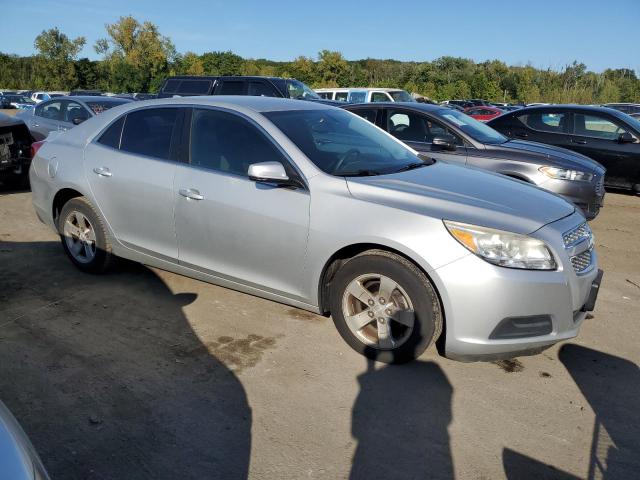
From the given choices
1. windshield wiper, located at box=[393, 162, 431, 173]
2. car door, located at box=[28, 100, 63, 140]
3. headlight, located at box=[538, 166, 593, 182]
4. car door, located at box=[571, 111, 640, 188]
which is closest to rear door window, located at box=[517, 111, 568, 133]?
car door, located at box=[571, 111, 640, 188]

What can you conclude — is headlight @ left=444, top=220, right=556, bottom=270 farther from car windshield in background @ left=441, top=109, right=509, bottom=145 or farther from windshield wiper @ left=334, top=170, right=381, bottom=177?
car windshield in background @ left=441, top=109, right=509, bottom=145

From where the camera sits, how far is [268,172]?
3.70 metres

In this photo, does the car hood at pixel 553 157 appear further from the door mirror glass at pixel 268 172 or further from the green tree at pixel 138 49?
the green tree at pixel 138 49

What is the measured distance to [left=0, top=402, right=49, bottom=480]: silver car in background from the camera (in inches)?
65.1

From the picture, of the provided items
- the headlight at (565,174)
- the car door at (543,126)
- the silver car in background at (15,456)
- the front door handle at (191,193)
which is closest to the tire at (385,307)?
the front door handle at (191,193)

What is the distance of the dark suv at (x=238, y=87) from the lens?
498 inches

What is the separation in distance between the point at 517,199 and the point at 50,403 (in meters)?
3.00

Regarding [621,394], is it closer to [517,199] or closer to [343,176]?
[517,199]

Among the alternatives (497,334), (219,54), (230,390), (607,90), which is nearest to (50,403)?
(230,390)

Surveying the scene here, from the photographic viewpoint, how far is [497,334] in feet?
10.6

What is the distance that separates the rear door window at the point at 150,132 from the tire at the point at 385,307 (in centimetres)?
182

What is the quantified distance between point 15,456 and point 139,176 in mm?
3025

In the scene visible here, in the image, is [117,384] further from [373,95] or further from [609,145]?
[373,95]

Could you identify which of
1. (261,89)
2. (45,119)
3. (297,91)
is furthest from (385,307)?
(297,91)
